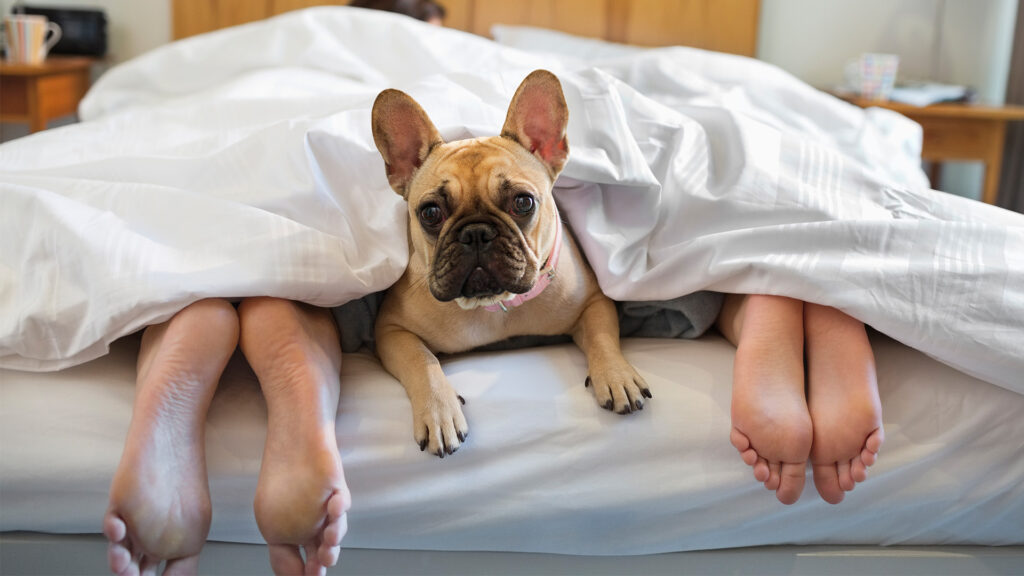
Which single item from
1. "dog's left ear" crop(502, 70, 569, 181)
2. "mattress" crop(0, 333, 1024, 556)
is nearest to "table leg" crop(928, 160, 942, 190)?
"mattress" crop(0, 333, 1024, 556)

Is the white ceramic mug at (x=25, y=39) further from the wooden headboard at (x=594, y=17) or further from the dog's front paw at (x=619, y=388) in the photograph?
the dog's front paw at (x=619, y=388)

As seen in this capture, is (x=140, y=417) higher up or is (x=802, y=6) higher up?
(x=802, y=6)

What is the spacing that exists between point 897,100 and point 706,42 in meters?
0.75

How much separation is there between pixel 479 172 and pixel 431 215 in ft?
0.28

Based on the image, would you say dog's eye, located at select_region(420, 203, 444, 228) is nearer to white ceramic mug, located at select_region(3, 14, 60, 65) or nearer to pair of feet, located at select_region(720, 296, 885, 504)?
pair of feet, located at select_region(720, 296, 885, 504)

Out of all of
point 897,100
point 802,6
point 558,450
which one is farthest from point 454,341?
point 802,6

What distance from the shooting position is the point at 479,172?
1.07m

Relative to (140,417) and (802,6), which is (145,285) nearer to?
(140,417)

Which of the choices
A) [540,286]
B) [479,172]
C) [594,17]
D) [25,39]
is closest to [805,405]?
[540,286]

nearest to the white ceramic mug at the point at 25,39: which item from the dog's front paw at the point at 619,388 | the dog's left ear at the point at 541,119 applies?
the dog's left ear at the point at 541,119

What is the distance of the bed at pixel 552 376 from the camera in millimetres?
1000

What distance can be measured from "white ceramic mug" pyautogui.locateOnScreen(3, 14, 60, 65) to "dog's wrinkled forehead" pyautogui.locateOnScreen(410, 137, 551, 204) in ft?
7.18

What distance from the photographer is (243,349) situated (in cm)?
104

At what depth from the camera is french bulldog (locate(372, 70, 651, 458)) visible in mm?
1030
